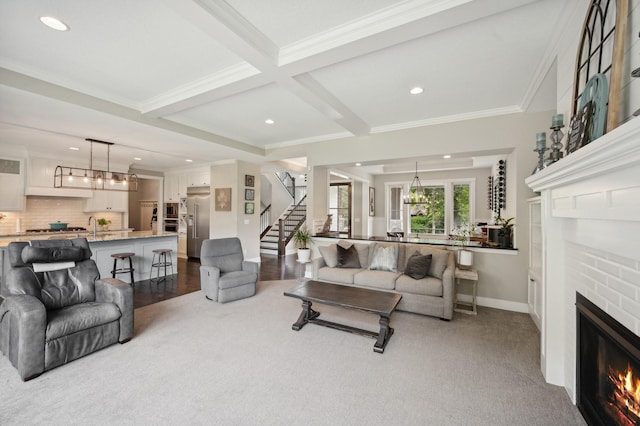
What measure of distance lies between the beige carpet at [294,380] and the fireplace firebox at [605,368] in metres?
0.23

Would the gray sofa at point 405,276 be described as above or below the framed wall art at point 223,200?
below

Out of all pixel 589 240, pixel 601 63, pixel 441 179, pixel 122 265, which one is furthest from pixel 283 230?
pixel 601 63

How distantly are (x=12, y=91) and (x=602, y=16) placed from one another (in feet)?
16.9

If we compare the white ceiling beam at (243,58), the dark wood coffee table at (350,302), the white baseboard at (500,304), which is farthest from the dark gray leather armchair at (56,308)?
the white baseboard at (500,304)

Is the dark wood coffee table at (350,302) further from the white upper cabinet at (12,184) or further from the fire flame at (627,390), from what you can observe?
the white upper cabinet at (12,184)

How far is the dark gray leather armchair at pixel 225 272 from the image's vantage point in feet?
13.6

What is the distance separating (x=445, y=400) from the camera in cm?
205

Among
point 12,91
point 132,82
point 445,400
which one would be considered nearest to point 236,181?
point 132,82

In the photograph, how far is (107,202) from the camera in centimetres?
754

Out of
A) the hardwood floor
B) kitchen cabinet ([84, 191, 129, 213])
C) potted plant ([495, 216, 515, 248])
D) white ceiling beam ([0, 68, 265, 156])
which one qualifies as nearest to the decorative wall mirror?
potted plant ([495, 216, 515, 248])

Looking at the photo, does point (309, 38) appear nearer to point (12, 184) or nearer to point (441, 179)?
point (441, 179)

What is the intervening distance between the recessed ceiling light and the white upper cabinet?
5.47 metres

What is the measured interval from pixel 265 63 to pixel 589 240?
287 cm

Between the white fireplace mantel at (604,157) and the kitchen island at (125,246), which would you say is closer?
the white fireplace mantel at (604,157)
